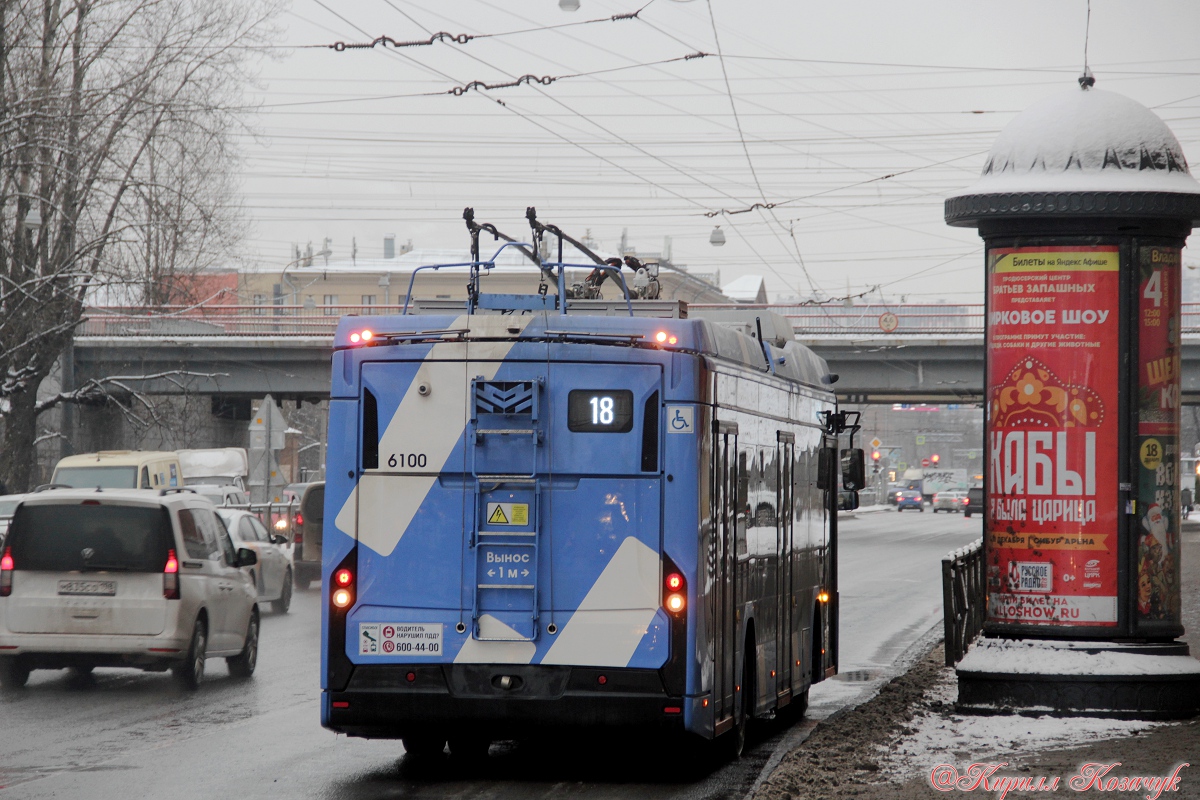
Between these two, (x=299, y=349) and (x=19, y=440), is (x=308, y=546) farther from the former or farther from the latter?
(x=299, y=349)

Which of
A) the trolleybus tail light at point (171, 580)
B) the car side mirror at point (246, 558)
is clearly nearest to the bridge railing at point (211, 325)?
the car side mirror at point (246, 558)

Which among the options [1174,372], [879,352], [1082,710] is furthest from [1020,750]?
[879,352]

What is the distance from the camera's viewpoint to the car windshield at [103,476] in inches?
1406

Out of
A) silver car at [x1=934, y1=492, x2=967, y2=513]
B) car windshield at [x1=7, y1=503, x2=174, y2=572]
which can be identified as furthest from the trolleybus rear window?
silver car at [x1=934, y1=492, x2=967, y2=513]

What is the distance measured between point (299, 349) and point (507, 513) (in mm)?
41433

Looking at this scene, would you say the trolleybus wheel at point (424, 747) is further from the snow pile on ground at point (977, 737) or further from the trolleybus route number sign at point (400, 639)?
the snow pile on ground at point (977, 737)

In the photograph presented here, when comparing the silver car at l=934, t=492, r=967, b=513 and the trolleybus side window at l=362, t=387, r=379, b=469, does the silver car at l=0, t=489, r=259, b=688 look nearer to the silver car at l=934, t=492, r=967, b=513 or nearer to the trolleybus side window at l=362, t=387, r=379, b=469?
the trolleybus side window at l=362, t=387, r=379, b=469

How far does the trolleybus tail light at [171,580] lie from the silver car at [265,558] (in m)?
7.64

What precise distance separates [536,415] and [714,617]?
157cm

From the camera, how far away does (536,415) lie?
30.0ft

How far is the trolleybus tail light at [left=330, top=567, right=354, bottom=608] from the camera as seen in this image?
9227mm

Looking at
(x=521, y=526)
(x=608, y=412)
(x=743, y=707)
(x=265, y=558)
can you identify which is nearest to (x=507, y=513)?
(x=521, y=526)

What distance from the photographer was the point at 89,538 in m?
14.2

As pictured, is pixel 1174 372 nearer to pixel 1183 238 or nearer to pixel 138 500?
pixel 1183 238
